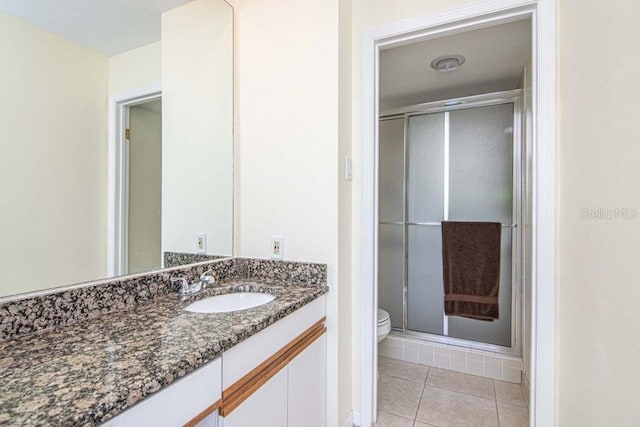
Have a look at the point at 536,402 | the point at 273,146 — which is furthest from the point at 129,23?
the point at 536,402

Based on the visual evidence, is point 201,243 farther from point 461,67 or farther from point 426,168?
point 461,67

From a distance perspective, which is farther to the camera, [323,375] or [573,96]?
[323,375]

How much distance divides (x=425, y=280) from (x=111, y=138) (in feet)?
8.10

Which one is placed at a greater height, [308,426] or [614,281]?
[614,281]

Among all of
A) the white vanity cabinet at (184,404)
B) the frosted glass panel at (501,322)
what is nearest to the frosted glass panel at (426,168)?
the frosted glass panel at (501,322)

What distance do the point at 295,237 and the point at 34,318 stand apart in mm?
950

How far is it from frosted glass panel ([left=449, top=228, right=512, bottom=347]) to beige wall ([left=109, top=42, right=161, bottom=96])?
99.9 inches

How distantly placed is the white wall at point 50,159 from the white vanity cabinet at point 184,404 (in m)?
0.54

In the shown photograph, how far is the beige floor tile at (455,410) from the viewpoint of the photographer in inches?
64.6

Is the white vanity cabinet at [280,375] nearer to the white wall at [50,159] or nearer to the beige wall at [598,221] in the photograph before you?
the white wall at [50,159]

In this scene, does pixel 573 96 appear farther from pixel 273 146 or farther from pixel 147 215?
pixel 147 215

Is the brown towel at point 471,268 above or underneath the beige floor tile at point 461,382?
above

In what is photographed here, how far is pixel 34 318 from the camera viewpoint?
81 centimetres

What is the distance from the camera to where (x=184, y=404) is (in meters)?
0.67
